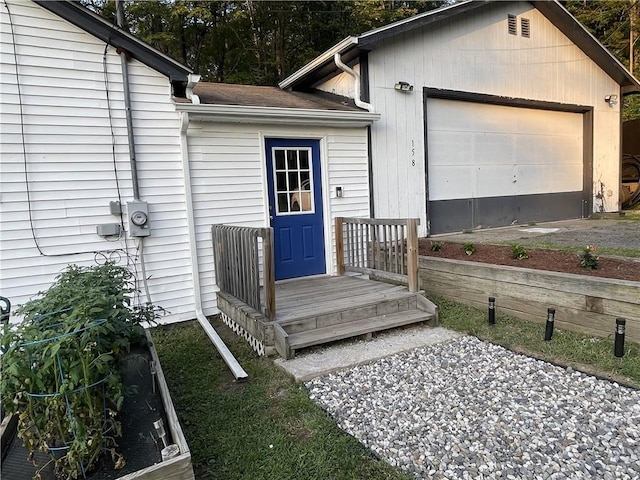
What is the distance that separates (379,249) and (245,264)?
1.92 metres

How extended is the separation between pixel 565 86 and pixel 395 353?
28.2 ft

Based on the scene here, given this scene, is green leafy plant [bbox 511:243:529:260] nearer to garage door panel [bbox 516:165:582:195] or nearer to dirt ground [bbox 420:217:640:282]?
dirt ground [bbox 420:217:640:282]

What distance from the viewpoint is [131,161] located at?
4.70m

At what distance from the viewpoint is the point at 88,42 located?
177 inches

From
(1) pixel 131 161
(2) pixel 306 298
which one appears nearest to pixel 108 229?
(1) pixel 131 161

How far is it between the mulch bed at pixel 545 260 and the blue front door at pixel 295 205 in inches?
65.4

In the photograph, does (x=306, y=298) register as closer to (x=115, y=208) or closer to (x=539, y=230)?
(x=115, y=208)

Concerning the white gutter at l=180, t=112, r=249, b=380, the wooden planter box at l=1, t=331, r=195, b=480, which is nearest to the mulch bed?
the white gutter at l=180, t=112, r=249, b=380

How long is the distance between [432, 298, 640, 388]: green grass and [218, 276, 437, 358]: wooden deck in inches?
16.7

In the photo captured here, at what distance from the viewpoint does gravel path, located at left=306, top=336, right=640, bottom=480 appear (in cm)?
220

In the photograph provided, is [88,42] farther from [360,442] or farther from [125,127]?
[360,442]

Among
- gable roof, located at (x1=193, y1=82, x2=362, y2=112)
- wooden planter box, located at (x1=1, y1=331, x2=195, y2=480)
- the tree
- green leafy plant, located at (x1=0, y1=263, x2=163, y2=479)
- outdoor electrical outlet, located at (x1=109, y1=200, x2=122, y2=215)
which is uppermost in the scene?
the tree

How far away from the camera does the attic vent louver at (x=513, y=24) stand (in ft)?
26.8

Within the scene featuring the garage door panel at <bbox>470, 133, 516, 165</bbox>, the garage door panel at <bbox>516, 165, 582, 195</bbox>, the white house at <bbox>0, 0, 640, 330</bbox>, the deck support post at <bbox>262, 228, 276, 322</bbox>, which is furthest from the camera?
the garage door panel at <bbox>516, 165, 582, 195</bbox>
